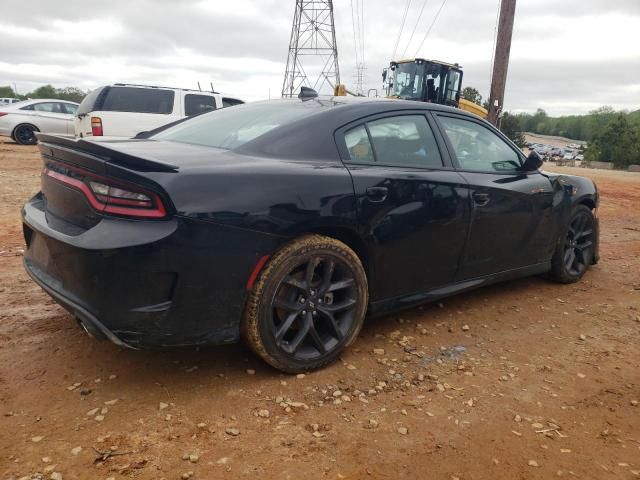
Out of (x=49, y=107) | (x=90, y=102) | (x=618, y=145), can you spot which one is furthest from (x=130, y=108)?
(x=618, y=145)

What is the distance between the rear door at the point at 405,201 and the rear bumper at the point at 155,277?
2.33 ft

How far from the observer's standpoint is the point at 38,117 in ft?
51.1

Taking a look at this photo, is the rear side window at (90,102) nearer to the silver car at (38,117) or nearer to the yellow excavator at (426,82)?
the silver car at (38,117)

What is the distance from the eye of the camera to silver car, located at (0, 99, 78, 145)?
51.0 ft

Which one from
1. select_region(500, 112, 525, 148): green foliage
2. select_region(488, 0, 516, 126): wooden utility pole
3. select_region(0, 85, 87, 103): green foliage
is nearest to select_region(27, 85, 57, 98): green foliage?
select_region(0, 85, 87, 103): green foliage

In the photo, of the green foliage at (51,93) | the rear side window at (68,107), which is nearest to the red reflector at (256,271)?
the rear side window at (68,107)

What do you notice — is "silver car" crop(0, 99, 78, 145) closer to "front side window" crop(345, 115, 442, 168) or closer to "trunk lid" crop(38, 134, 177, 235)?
"trunk lid" crop(38, 134, 177, 235)

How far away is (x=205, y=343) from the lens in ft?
7.97

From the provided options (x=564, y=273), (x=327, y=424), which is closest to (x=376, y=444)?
(x=327, y=424)

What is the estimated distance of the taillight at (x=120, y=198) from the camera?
2207 millimetres

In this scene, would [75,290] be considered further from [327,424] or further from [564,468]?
[564,468]

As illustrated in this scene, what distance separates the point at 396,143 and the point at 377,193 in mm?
480

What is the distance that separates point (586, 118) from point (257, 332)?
15982 cm

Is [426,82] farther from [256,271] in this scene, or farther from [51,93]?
[51,93]
